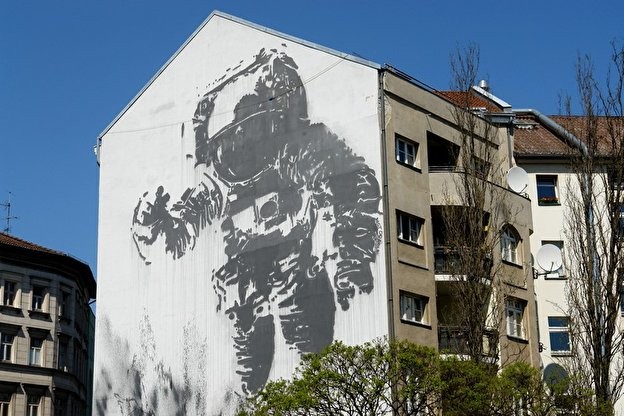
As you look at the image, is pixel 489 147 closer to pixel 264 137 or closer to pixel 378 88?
pixel 378 88

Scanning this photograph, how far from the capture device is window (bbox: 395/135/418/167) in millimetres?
37906

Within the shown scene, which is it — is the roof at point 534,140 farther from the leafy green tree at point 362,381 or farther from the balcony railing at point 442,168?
the leafy green tree at point 362,381

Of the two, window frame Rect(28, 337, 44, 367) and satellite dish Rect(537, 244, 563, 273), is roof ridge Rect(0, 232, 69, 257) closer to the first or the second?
window frame Rect(28, 337, 44, 367)

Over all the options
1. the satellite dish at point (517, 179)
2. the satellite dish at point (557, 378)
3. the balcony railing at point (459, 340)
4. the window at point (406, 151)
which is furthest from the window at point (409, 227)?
the satellite dish at point (557, 378)

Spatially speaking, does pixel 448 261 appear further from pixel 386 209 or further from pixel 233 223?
pixel 233 223

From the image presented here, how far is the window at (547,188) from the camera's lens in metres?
46.2

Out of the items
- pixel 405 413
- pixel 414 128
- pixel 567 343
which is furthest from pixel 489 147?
pixel 405 413

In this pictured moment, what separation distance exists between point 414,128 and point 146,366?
1401 cm

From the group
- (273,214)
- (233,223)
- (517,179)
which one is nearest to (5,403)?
(233,223)

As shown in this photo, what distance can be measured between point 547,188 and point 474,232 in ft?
36.1

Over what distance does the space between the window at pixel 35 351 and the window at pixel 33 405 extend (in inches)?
74.1

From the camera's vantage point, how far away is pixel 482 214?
37344 millimetres

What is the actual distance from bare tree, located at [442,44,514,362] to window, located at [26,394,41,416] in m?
31.5

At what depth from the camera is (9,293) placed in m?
61.8
